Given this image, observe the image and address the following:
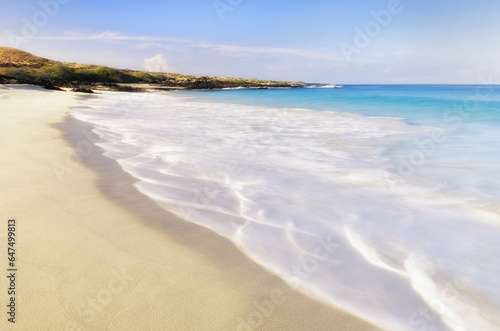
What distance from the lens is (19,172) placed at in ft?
14.3

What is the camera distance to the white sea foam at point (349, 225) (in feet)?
7.68

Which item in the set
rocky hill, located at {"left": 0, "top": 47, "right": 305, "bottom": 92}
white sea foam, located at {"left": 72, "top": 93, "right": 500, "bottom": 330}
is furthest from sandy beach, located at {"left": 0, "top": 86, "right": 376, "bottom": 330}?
rocky hill, located at {"left": 0, "top": 47, "right": 305, "bottom": 92}

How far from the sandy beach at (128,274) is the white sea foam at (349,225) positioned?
0.25 metres

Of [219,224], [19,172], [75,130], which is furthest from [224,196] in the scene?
[75,130]

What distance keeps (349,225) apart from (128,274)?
233 cm

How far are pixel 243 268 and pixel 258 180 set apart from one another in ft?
8.45

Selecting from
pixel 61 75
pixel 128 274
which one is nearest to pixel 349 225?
pixel 128 274

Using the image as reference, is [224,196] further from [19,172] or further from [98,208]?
[19,172]

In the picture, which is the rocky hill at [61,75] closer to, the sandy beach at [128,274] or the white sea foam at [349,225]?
the white sea foam at [349,225]

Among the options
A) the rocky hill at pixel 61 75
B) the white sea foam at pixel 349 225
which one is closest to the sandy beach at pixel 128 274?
the white sea foam at pixel 349 225

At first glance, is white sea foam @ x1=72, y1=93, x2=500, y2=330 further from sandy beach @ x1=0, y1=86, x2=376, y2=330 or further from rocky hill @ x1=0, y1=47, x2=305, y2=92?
rocky hill @ x1=0, y1=47, x2=305, y2=92

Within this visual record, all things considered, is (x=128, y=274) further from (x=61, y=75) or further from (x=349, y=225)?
(x=61, y=75)

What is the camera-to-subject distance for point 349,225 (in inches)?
141

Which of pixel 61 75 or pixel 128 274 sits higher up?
pixel 128 274
